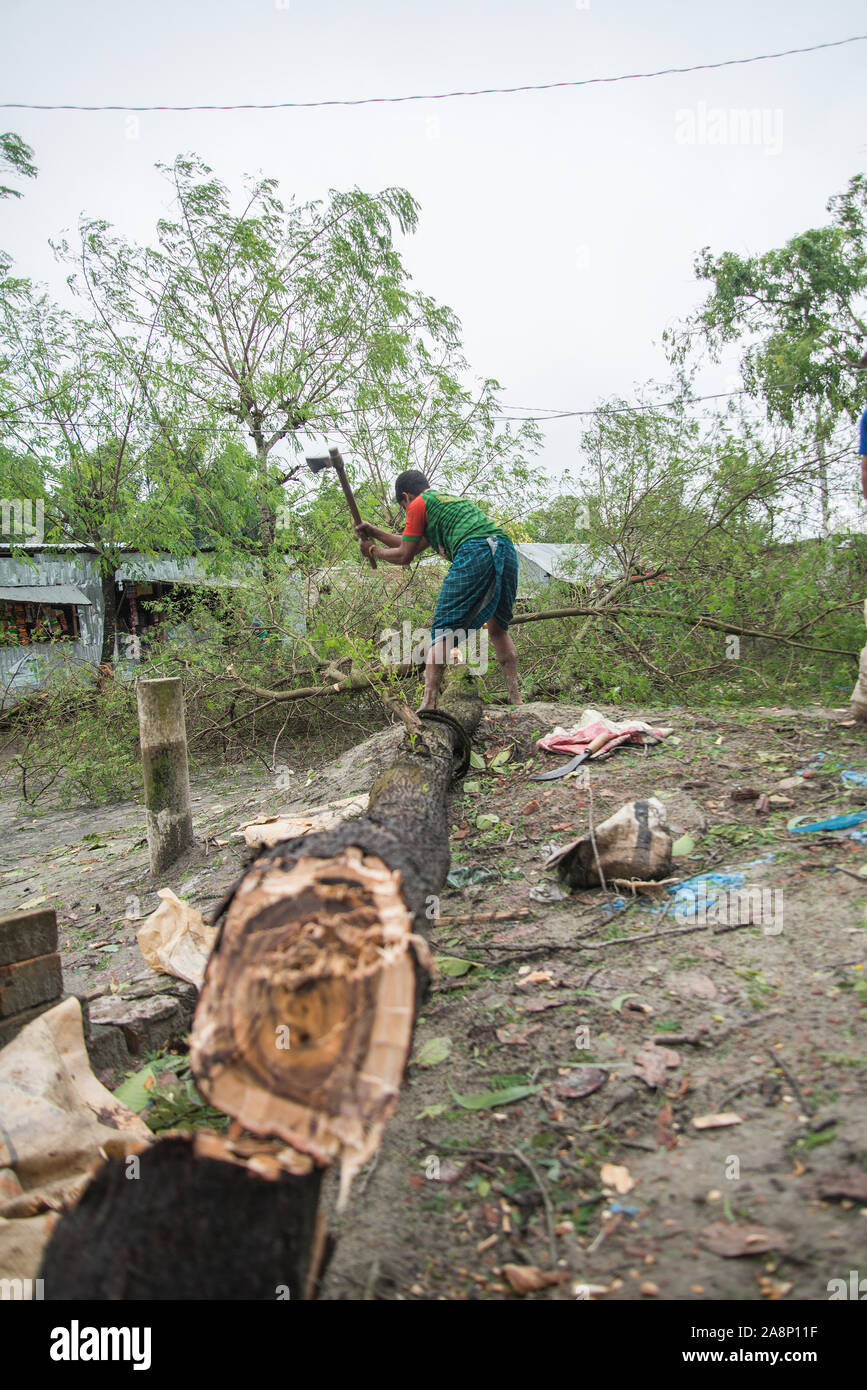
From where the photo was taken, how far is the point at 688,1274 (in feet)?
4.39

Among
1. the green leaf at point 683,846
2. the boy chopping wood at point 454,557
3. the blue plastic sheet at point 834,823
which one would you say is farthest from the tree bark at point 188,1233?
the boy chopping wood at point 454,557

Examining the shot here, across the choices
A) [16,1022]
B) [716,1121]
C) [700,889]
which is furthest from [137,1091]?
[700,889]

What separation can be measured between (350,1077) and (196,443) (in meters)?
10.3

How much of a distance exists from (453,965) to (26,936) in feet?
4.36

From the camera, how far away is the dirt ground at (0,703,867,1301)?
141cm

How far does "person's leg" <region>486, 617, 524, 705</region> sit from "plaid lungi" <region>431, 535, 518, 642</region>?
40cm

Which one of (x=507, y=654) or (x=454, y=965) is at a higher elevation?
(x=507, y=654)

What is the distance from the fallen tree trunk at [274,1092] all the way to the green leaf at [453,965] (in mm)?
1317

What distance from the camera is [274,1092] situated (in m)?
1.27

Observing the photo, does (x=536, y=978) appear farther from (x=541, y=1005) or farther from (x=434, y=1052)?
(x=434, y=1052)

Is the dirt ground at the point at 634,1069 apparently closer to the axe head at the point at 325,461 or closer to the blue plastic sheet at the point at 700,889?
the blue plastic sheet at the point at 700,889

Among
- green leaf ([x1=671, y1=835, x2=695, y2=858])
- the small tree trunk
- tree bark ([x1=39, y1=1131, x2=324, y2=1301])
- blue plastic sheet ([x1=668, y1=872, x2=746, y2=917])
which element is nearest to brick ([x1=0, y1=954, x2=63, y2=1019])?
tree bark ([x1=39, y1=1131, x2=324, y2=1301])

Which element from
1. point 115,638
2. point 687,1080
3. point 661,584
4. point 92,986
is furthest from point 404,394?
point 687,1080
